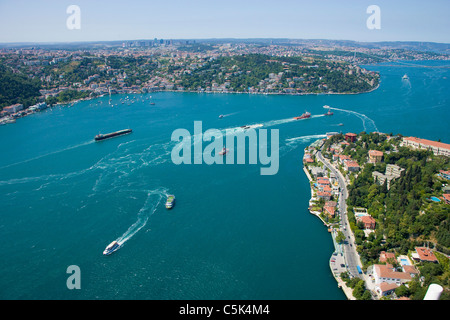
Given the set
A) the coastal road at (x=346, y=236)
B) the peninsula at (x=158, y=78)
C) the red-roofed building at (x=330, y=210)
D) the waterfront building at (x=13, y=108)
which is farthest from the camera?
the peninsula at (x=158, y=78)

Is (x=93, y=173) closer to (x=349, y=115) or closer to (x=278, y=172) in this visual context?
(x=278, y=172)

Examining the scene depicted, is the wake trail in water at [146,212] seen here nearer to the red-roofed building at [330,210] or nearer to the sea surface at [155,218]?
the sea surface at [155,218]

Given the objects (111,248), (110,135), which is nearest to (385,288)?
(111,248)

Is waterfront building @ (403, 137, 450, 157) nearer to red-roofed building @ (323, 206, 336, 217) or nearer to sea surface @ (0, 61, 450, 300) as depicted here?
sea surface @ (0, 61, 450, 300)

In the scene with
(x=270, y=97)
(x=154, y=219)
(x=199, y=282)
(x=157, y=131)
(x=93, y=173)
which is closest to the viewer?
(x=199, y=282)

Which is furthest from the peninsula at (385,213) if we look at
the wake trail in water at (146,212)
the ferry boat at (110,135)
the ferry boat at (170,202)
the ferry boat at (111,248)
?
the ferry boat at (110,135)

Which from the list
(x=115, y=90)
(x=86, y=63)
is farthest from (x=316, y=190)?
(x=86, y=63)

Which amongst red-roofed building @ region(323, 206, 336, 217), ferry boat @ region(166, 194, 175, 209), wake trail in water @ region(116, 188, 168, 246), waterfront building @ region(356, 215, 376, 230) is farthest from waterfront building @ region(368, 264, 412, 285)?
wake trail in water @ region(116, 188, 168, 246)
